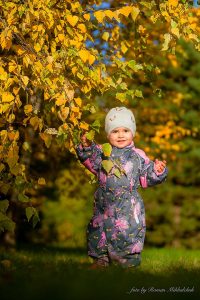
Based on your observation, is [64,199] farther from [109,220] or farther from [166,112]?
[109,220]

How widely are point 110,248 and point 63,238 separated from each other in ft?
45.1

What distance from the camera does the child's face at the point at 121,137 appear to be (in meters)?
6.41

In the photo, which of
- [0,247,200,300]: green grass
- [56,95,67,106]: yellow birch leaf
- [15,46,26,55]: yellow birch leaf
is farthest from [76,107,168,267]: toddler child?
[15,46,26,55]: yellow birch leaf

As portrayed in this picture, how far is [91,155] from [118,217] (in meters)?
0.68

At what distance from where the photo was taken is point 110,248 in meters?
6.11

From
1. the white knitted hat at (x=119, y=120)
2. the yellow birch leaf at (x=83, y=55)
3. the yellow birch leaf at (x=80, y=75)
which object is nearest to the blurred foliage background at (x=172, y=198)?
the white knitted hat at (x=119, y=120)

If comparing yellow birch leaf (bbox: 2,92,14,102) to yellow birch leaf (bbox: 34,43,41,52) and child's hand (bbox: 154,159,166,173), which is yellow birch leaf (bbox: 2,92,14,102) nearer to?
yellow birch leaf (bbox: 34,43,41,52)

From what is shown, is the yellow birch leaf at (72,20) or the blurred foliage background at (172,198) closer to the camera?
the yellow birch leaf at (72,20)

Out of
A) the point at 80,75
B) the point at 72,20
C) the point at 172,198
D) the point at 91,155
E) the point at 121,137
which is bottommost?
the point at 172,198

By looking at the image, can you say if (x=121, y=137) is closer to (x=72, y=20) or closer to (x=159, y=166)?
(x=159, y=166)

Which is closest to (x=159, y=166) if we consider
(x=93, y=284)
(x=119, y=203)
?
(x=119, y=203)

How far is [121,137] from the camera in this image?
641 cm

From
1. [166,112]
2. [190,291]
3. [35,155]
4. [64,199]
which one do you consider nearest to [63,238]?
[64,199]

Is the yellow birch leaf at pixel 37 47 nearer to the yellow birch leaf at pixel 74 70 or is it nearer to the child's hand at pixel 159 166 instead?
the yellow birch leaf at pixel 74 70
